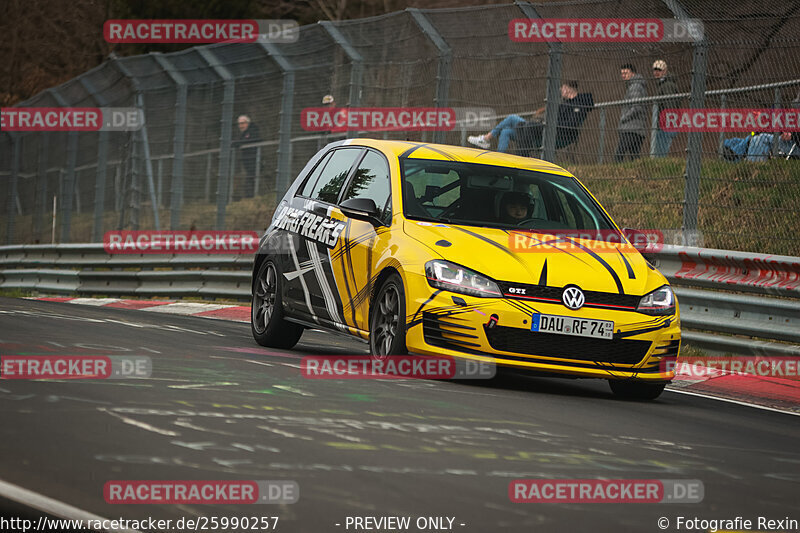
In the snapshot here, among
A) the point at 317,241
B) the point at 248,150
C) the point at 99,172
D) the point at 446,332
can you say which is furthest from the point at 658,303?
the point at 99,172

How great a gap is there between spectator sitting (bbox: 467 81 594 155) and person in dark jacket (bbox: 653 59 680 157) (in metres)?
0.82

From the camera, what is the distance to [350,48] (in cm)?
1667

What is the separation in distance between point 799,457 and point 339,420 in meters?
2.28

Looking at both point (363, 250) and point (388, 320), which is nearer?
point (388, 320)

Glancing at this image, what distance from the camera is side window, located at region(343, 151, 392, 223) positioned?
930 centimetres

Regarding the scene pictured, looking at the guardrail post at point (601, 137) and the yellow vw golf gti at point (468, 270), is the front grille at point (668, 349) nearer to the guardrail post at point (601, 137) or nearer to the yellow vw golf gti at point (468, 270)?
the yellow vw golf gti at point (468, 270)

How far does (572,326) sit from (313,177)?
3.33m

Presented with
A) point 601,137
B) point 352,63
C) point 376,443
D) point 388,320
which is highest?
point 352,63

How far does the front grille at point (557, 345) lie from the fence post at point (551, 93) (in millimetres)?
5503

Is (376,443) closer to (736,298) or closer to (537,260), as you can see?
(537,260)

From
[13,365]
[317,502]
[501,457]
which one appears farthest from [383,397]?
[317,502]

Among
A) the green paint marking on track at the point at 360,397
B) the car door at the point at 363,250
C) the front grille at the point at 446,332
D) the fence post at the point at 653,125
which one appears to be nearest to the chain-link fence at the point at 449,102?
the fence post at the point at 653,125

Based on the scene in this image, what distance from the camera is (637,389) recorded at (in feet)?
28.7

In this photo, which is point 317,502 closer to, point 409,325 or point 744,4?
point 409,325
